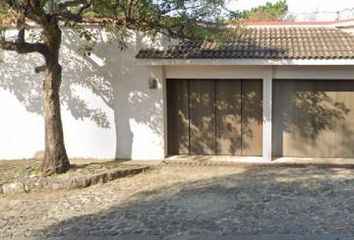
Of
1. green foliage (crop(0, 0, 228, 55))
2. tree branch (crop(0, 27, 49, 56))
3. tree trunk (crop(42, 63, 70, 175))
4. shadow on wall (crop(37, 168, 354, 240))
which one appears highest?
green foliage (crop(0, 0, 228, 55))

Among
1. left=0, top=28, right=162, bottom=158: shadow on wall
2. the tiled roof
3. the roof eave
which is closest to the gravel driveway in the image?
left=0, top=28, right=162, bottom=158: shadow on wall

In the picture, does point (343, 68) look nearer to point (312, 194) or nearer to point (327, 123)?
point (327, 123)

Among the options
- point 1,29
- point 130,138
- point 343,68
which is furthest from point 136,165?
point 343,68

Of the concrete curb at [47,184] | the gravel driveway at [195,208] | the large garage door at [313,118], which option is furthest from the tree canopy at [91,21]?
the large garage door at [313,118]

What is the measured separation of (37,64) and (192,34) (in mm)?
4925

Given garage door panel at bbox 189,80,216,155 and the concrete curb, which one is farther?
garage door panel at bbox 189,80,216,155

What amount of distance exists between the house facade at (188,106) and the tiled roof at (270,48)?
0.05 m

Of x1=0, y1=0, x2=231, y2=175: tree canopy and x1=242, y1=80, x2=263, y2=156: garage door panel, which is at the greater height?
x1=0, y1=0, x2=231, y2=175: tree canopy

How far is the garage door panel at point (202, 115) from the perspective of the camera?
49.0 feet

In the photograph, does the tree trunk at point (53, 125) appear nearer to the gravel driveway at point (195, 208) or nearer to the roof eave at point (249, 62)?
the gravel driveway at point (195, 208)

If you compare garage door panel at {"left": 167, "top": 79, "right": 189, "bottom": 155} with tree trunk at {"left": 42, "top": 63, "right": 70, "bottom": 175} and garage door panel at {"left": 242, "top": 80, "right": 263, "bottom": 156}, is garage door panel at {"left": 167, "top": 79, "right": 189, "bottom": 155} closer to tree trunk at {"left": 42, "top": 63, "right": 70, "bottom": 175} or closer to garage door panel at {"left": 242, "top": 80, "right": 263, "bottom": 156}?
garage door panel at {"left": 242, "top": 80, "right": 263, "bottom": 156}

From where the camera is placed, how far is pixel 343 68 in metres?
14.1

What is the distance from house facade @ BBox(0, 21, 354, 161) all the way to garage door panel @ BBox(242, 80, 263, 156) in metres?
0.03

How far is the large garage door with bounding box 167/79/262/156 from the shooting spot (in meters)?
14.8
